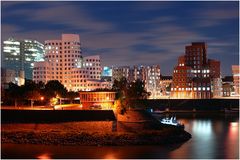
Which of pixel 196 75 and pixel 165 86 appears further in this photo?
pixel 165 86

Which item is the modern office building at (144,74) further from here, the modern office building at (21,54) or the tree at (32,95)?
the tree at (32,95)

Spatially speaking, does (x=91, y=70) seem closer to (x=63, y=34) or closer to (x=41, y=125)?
(x=63, y=34)

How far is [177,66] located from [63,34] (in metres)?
23.2

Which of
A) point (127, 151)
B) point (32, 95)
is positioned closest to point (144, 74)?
point (32, 95)

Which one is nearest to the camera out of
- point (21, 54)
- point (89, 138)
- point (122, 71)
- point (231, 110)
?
point (89, 138)

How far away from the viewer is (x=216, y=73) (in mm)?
86625

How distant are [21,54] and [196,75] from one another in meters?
30.0

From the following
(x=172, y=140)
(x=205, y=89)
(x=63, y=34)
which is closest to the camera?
(x=172, y=140)

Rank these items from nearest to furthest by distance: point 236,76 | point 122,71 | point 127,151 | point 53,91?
point 127,151
point 53,91
point 236,76
point 122,71

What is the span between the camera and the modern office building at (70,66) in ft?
213

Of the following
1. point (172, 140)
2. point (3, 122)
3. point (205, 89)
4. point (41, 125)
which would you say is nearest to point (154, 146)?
point (172, 140)

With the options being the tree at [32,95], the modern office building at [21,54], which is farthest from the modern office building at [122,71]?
the tree at [32,95]

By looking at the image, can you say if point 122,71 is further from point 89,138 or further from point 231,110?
point 89,138

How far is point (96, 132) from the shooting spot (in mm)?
24672
